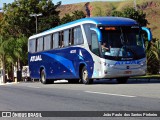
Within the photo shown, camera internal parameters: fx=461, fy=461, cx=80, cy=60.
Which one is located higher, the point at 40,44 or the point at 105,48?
the point at 40,44

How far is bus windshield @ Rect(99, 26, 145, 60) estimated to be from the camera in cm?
2307

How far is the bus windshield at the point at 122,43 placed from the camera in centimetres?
2307

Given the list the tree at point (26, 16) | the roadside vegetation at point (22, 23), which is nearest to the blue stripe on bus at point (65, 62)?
the roadside vegetation at point (22, 23)

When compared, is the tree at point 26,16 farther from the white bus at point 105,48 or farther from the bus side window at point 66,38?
the white bus at point 105,48

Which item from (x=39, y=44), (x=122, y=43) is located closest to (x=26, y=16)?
(x=39, y=44)

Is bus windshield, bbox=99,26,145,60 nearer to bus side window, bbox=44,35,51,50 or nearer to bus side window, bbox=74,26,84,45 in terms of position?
bus side window, bbox=74,26,84,45

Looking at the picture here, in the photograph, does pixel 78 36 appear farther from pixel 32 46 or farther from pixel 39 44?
pixel 32 46

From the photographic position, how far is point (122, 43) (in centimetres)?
2323

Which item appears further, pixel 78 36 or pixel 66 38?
pixel 66 38

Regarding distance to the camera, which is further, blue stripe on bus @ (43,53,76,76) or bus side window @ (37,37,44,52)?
bus side window @ (37,37,44,52)

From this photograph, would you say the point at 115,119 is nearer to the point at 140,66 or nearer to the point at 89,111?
the point at 89,111

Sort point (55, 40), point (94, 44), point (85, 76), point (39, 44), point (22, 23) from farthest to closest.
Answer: point (22, 23)
point (39, 44)
point (55, 40)
point (85, 76)
point (94, 44)

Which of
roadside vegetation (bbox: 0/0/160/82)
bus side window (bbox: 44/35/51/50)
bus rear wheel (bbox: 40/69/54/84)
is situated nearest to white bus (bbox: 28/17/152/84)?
bus side window (bbox: 44/35/51/50)

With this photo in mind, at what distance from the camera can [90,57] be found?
78.9 ft
